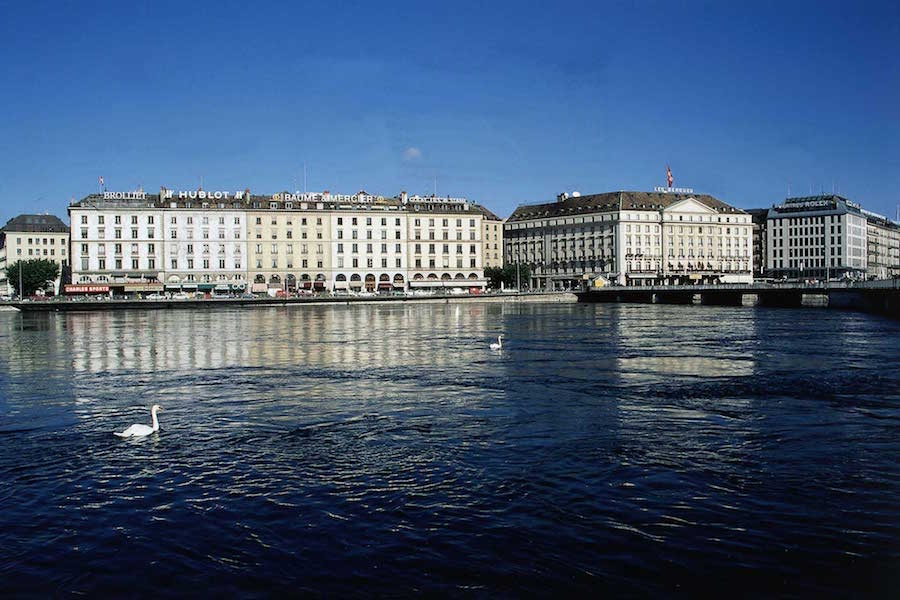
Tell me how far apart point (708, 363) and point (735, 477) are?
22761 mm

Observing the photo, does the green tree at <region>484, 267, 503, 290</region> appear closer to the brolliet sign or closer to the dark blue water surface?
the brolliet sign

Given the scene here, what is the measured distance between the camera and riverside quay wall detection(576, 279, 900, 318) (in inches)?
4090

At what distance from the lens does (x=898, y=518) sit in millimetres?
14570

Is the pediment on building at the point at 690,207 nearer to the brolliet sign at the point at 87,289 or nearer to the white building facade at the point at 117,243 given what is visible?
the white building facade at the point at 117,243

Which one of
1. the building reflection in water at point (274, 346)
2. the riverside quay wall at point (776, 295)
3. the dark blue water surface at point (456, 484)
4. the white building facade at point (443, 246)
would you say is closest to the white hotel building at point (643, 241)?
the riverside quay wall at point (776, 295)

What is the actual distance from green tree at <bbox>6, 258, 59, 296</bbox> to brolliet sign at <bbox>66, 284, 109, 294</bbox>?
963 inches

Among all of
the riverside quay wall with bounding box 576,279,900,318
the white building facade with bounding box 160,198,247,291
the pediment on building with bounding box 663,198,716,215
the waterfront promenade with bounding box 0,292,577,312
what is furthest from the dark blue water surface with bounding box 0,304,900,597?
the pediment on building with bounding box 663,198,716,215

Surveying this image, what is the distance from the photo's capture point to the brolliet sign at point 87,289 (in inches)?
5763

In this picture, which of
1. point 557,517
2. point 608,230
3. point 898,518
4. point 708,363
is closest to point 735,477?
point 898,518

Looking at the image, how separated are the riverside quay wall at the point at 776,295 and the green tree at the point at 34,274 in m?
104

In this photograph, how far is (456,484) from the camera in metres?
16.8

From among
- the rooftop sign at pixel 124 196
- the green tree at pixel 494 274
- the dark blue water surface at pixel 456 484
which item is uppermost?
the rooftop sign at pixel 124 196

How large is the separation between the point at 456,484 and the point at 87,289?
145m

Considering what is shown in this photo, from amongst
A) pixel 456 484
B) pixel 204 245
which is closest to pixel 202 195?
pixel 204 245
